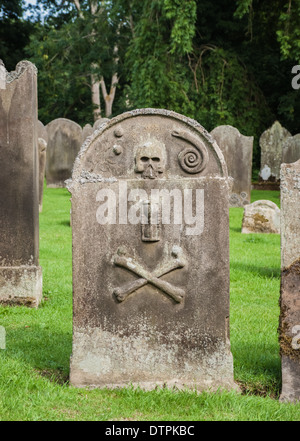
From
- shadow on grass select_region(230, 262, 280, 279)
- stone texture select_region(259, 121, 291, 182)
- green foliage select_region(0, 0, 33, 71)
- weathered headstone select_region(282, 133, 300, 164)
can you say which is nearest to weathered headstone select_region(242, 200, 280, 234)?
shadow on grass select_region(230, 262, 280, 279)

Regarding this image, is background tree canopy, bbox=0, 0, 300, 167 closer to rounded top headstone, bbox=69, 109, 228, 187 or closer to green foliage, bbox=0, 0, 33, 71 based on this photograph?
green foliage, bbox=0, 0, 33, 71

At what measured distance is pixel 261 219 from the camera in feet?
39.5

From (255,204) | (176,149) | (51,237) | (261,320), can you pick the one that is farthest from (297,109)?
(176,149)

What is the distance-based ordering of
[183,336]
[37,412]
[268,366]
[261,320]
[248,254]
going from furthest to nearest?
[248,254], [261,320], [268,366], [183,336], [37,412]

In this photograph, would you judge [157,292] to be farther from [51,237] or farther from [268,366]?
[51,237]

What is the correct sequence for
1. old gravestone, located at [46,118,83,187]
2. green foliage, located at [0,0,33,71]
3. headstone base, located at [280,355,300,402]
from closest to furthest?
headstone base, located at [280,355,300,402] → old gravestone, located at [46,118,83,187] → green foliage, located at [0,0,33,71]

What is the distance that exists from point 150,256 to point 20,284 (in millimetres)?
2864

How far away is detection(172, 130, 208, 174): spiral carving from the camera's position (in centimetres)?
457

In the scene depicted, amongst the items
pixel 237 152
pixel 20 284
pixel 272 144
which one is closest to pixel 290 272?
pixel 20 284

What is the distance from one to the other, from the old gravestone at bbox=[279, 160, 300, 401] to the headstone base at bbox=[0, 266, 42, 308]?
3.30m

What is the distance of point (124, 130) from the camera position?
4.65 m

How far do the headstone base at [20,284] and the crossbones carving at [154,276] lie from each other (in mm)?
2672

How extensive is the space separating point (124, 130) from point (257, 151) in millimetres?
20105

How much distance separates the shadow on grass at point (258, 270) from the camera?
853 centimetres
